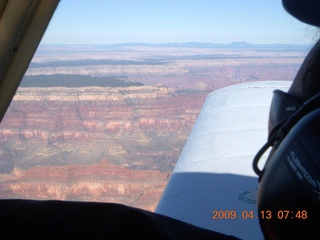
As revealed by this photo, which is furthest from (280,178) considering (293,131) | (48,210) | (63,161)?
(63,161)

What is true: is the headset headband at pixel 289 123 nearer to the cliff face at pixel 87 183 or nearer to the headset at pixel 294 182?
the headset at pixel 294 182

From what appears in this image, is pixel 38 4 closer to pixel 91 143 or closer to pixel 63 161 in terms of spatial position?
pixel 63 161

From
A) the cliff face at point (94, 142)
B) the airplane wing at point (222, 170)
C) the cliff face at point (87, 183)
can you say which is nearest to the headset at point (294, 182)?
the airplane wing at point (222, 170)

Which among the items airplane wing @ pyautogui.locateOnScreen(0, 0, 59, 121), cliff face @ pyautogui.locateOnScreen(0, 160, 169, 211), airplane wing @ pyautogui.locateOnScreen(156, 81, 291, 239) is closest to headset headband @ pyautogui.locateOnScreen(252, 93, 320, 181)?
airplane wing @ pyautogui.locateOnScreen(0, 0, 59, 121)

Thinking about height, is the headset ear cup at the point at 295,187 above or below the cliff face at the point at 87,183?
above

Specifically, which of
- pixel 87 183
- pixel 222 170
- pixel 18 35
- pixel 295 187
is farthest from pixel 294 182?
pixel 87 183

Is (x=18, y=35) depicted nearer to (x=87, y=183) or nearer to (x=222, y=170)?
(x=222, y=170)
